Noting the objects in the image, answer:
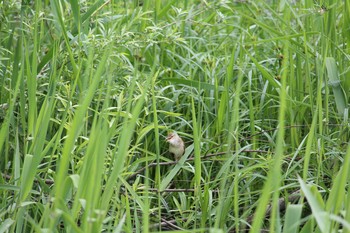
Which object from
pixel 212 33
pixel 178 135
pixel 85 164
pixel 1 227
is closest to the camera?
pixel 85 164

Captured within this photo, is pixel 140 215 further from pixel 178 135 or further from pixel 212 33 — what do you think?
pixel 212 33

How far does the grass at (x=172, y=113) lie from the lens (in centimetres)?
227

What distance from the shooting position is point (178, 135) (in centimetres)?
289

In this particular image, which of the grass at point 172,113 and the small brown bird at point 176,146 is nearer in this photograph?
the grass at point 172,113

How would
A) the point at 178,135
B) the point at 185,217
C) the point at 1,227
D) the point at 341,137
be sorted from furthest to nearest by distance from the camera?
the point at 178,135 < the point at 341,137 < the point at 185,217 < the point at 1,227

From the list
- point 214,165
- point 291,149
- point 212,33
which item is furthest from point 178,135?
point 212,33

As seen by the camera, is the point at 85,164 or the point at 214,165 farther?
the point at 214,165

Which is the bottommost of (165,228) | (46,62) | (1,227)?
(165,228)

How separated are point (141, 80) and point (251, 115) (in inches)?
15.9

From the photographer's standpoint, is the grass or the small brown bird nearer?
the grass

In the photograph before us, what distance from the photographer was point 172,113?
8.68ft

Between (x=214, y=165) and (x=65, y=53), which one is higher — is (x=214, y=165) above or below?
below

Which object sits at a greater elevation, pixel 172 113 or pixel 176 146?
pixel 172 113

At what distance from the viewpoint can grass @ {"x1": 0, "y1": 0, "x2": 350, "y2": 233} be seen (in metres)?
2.27
